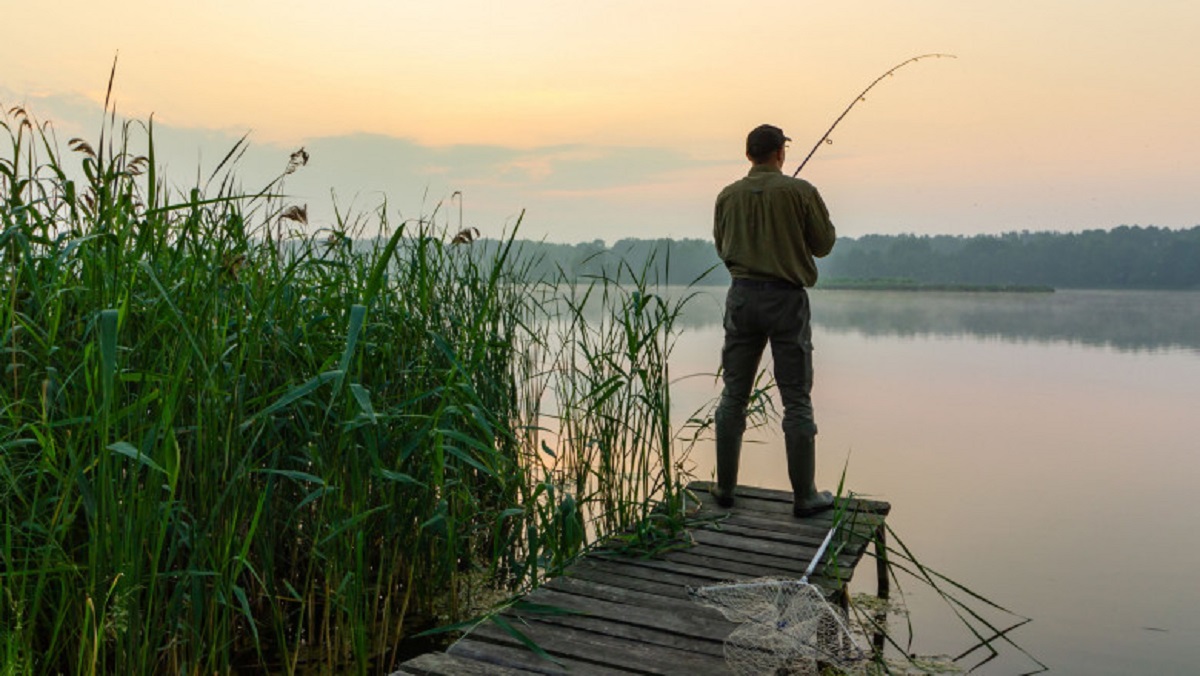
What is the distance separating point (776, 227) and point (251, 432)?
2.49 meters

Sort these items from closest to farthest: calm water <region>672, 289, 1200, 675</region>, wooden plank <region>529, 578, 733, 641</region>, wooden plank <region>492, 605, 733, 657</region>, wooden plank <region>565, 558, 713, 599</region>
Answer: wooden plank <region>492, 605, 733, 657</region>, wooden plank <region>529, 578, 733, 641</region>, wooden plank <region>565, 558, 713, 599</region>, calm water <region>672, 289, 1200, 675</region>

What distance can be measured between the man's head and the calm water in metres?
2.60

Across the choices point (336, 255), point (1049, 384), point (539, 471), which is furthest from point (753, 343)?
point (1049, 384)

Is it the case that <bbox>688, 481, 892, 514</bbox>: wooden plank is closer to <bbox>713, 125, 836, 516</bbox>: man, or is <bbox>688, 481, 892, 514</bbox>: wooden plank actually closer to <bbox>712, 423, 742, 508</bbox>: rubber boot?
<bbox>712, 423, 742, 508</bbox>: rubber boot

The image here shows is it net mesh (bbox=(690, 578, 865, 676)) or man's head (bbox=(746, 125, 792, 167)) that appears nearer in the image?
net mesh (bbox=(690, 578, 865, 676))

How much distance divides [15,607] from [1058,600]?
5.82 meters

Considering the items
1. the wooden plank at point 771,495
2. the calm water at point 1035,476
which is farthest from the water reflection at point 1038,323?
the wooden plank at point 771,495

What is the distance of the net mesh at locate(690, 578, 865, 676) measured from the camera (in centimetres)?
315

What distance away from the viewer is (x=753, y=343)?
4898 mm

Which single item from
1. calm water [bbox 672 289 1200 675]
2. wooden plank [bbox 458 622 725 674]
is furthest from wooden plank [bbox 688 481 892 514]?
wooden plank [bbox 458 622 725 674]

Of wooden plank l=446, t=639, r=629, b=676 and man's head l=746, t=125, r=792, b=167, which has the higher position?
man's head l=746, t=125, r=792, b=167

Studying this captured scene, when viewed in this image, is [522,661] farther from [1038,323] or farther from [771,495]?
[1038,323]

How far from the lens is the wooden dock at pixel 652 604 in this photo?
10.3ft

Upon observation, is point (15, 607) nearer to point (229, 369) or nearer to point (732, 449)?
point (229, 369)
